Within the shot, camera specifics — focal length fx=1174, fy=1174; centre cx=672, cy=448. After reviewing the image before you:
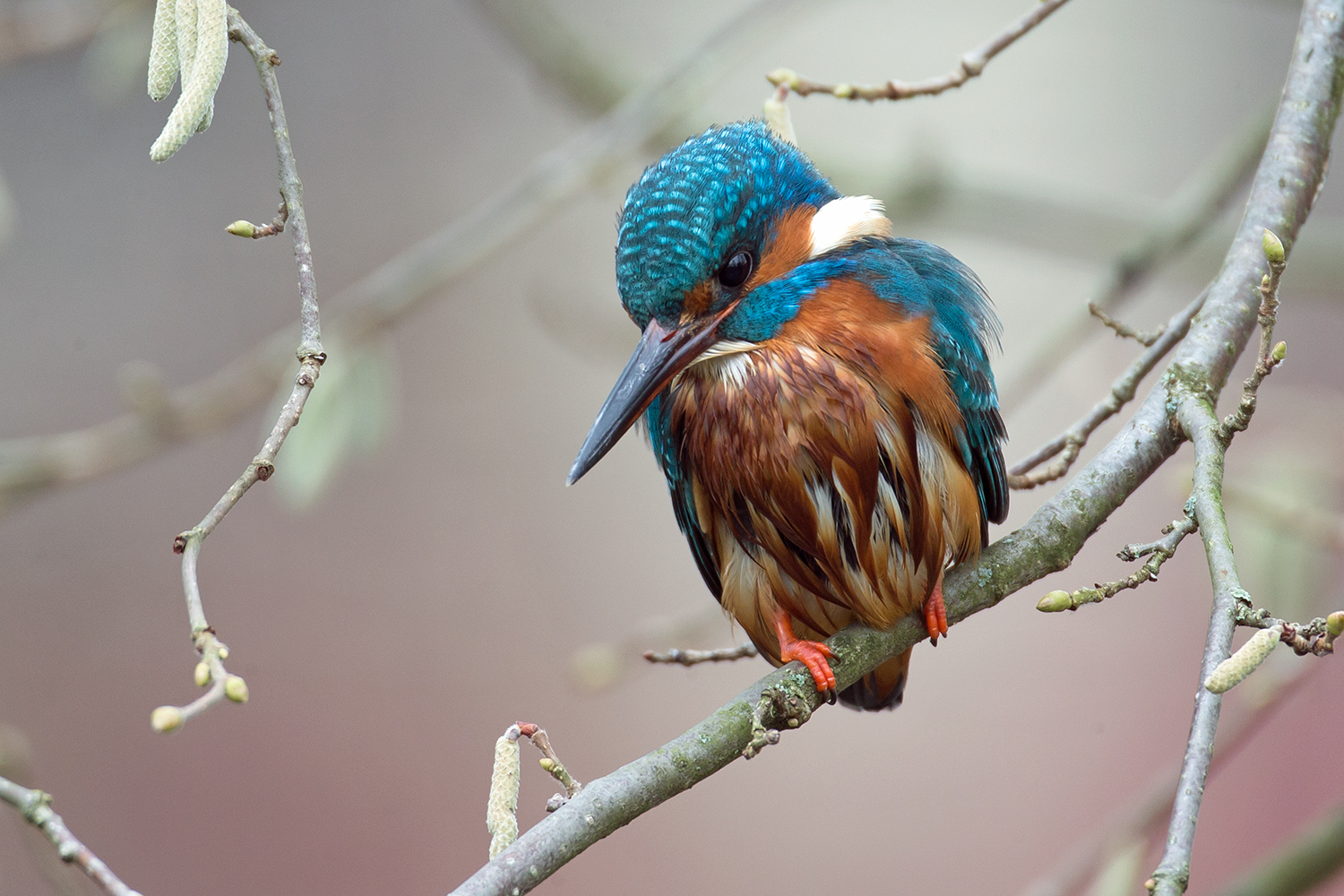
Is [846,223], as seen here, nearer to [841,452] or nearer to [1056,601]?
[841,452]

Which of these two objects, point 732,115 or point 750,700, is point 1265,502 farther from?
point 732,115

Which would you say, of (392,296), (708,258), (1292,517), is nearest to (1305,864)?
(1292,517)

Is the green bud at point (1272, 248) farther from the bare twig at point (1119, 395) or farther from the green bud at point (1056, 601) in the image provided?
the bare twig at point (1119, 395)

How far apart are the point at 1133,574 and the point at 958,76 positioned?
81 centimetres

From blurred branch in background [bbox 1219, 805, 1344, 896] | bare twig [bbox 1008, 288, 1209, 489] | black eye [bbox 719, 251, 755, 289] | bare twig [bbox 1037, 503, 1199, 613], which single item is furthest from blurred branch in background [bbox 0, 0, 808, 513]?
blurred branch in background [bbox 1219, 805, 1344, 896]

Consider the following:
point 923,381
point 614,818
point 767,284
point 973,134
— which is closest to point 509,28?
point 767,284

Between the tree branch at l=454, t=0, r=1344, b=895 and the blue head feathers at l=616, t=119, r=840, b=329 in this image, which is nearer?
the tree branch at l=454, t=0, r=1344, b=895

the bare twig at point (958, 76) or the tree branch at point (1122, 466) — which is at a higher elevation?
the bare twig at point (958, 76)

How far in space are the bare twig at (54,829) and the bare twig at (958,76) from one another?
1188 millimetres

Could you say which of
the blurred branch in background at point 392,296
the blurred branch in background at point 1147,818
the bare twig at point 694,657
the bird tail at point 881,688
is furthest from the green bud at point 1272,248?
the blurred branch in background at point 392,296

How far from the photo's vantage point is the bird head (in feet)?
4.90

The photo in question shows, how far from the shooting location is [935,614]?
157 centimetres

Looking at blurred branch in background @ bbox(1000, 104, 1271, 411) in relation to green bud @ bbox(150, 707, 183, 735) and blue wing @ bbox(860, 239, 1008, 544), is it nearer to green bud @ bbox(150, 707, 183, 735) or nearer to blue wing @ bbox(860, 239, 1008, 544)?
blue wing @ bbox(860, 239, 1008, 544)

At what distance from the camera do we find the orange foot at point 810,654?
1419 mm
